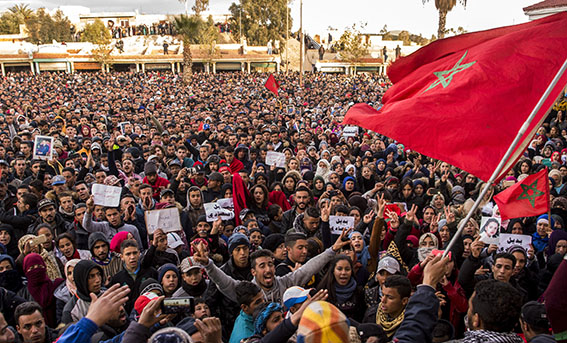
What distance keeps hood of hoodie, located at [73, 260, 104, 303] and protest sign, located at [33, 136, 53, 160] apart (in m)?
5.23

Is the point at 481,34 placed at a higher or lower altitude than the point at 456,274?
higher

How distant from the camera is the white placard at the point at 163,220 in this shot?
185 inches

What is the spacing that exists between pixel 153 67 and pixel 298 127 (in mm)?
40873

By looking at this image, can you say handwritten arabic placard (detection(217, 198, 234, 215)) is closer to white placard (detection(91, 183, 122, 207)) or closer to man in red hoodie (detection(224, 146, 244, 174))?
white placard (detection(91, 183, 122, 207))

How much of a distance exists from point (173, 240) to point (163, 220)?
0.91ft

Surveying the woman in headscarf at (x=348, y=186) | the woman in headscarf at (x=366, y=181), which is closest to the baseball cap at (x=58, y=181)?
the woman in headscarf at (x=348, y=186)

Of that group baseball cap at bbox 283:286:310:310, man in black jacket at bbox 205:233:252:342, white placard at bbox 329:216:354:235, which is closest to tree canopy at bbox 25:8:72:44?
white placard at bbox 329:216:354:235

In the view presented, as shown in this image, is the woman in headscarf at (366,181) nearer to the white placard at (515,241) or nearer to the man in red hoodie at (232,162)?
the man in red hoodie at (232,162)

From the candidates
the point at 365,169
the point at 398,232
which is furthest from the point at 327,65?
the point at 398,232

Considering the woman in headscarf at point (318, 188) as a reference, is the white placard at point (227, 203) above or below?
above

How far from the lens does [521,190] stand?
15.4 ft

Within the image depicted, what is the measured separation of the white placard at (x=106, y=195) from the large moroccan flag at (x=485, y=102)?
323cm

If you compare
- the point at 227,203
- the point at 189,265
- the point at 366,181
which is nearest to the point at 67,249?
the point at 189,265

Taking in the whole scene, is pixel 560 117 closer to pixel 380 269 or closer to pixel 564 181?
pixel 564 181
